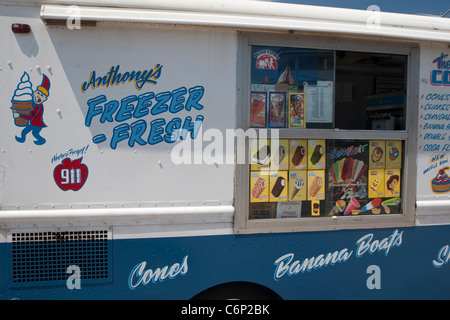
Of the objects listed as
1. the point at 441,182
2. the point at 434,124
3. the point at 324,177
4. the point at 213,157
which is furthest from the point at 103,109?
the point at 441,182

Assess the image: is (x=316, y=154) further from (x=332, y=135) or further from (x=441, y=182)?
(x=441, y=182)

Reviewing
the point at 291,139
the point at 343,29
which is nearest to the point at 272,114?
the point at 291,139

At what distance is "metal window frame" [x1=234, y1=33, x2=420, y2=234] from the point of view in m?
2.48

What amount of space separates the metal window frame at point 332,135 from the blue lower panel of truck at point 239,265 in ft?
0.22

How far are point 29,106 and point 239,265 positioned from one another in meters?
1.71

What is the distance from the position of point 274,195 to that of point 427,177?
4.05ft

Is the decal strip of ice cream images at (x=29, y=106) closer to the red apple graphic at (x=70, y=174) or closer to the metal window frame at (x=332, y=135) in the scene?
the red apple graphic at (x=70, y=174)

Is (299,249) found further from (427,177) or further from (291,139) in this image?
(427,177)

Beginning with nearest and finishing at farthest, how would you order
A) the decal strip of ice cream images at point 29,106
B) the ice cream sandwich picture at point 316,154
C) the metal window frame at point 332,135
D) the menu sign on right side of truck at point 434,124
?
the decal strip of ice cream images at point 29,106, the metal window frame at point 332,135, the ice cream sandwich picture at point 316,154, the menu sign on right side of truck at point 434,124

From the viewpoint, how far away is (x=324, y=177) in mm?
2674

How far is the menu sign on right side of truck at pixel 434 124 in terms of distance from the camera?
2.75 meters

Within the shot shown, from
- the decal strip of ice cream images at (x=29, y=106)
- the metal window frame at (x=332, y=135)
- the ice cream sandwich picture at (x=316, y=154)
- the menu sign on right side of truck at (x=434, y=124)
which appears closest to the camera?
the decal strip of ice cream images at (x=29, y=106)

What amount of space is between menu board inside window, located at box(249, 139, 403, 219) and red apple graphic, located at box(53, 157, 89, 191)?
113cm

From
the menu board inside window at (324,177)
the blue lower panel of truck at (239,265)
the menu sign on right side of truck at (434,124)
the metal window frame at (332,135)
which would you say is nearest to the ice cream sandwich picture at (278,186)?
the menu board inside window at (324,177)
